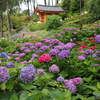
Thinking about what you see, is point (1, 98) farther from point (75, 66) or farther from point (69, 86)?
point (75, 66)

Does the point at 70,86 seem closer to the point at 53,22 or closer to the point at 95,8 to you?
the point at 53,22

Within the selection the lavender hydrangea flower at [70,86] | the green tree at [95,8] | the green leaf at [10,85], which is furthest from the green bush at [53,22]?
the green leaf at [10,85]

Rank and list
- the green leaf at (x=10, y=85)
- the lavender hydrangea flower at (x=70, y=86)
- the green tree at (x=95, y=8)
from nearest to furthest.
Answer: the green leaf at (x=10, y=85)
the lavender hydrangea flower at (x=70, y=86)
the green tree at (x=95, y=8)

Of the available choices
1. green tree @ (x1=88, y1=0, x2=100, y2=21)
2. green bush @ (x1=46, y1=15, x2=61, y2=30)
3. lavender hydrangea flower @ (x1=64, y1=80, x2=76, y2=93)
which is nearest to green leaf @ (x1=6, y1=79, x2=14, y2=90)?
lavender hydrangea flower @ (x1=64, y1=80, x2=76, y2=93)

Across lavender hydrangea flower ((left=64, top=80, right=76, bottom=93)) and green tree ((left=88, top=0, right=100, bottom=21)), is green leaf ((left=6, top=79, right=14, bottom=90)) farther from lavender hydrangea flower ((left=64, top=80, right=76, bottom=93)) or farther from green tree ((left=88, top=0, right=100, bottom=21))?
green tree ((left=88, top=0, right=100, bottom=21))

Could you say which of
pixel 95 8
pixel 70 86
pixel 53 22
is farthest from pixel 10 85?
pixel 95 8

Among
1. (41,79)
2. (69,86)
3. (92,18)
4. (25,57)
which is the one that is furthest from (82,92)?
(92,18)

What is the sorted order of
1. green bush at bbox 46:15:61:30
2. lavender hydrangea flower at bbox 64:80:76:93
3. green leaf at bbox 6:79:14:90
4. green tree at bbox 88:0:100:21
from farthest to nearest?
green tree at bbox 88:0:100:21
green bush at bbox 46:15:61:30
lavender hydrangea flower at bbox 64:80:76:93
green leaf at bbox 6:79:14:90

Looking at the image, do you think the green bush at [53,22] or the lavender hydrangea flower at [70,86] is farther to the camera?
the green bush at [53,22]

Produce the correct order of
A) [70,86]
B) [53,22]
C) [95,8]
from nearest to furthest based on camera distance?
[70,86] → [53,22] → [95,8]

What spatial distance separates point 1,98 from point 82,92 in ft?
3.64

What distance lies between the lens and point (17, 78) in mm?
1389

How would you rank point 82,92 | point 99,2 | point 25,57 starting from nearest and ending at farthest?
point 82,92, point 25,57, point 99,2

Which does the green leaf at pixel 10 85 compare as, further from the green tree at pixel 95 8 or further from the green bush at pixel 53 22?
the green tree at pixel 95 8
